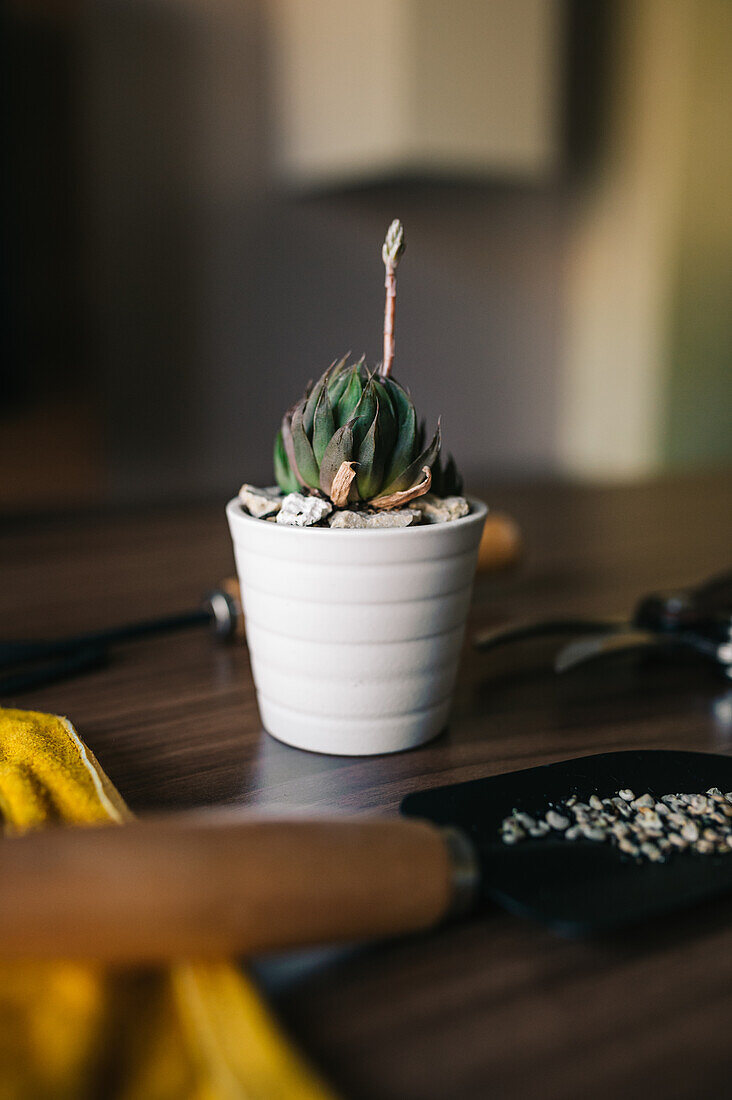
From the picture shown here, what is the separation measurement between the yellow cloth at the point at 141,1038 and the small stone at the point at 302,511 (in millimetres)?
200

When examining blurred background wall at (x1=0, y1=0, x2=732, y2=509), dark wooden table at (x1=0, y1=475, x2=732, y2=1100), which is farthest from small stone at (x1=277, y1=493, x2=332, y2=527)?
blurred background wall at (x1=0, y1=0, x2=732, y2=509)

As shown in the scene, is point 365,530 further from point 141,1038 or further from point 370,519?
point 141,1038

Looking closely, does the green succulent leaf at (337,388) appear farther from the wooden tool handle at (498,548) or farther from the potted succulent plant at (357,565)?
the wooden tool handle at (498,548)

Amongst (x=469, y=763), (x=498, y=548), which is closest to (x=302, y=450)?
(x=469, y=763)

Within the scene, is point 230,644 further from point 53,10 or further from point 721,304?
point 721,304

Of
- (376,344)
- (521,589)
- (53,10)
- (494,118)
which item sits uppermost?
(53,10)

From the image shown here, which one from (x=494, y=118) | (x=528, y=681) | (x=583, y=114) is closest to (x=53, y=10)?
(x=494, y=118)

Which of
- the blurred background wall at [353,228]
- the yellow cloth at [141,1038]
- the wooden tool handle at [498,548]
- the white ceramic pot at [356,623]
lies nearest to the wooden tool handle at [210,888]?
the yellow cloth at [141,1038]

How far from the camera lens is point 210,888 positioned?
257mm

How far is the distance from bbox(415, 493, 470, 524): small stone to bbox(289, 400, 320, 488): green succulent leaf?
0.18 feet

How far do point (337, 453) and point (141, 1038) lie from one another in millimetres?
252

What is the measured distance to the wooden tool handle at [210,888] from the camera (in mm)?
250

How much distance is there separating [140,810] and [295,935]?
→ 14 centimetres

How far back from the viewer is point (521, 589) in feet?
2.61
